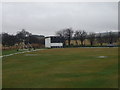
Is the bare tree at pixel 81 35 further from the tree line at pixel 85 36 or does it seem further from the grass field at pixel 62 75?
the grass field at pixel 62 75

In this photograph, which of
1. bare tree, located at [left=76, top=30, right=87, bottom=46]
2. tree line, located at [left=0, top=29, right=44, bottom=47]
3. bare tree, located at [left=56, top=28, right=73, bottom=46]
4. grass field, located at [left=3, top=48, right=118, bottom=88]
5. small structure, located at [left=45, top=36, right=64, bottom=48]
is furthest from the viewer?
bare tree, located at [left=56, top=28, right=73, bottom=46]

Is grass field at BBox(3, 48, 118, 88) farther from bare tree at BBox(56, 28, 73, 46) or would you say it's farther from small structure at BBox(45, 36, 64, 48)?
bare tree at BBox(56, 28, 73, 46)

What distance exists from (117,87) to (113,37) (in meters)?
75.6

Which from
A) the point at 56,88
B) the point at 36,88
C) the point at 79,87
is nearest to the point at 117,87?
the point at 79,87

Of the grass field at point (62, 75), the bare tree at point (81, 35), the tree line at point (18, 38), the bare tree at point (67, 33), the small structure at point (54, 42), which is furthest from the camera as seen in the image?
the bare tree at point (67, 33)

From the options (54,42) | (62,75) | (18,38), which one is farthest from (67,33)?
(62,75)

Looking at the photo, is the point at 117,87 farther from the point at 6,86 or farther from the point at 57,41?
the point at 57,41

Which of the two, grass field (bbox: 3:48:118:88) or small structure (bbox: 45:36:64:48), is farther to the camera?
small structure (bbox: 45:36:64:48)

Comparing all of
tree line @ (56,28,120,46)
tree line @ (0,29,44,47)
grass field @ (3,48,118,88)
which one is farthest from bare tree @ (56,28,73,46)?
grass field @ (3,48,118,88)

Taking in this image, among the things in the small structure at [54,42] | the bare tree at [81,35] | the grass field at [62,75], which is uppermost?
the bare tree at [81,35]

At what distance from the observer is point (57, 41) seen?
77.5 meters

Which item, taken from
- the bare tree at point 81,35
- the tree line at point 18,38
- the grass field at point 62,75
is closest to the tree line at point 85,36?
the bare tree at point 81,35

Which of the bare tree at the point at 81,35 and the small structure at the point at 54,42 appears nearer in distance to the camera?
the small structure at the point at 54,42

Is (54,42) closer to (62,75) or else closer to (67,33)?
(67,33)
